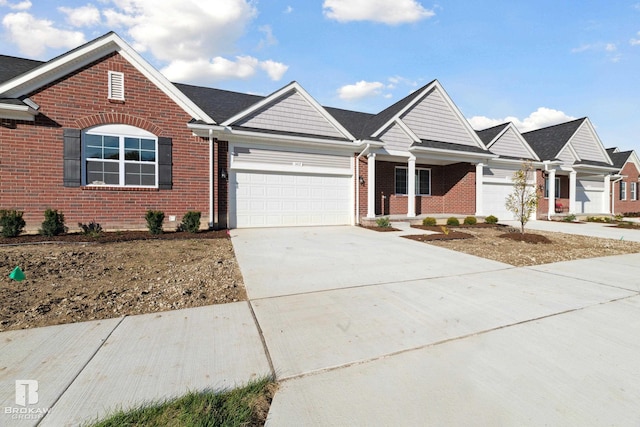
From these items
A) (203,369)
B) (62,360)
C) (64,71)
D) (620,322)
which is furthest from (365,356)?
(64,71)

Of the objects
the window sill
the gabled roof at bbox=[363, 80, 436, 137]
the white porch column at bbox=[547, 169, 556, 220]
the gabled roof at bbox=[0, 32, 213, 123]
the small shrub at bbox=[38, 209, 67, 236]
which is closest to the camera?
the small shrub at bbox=[38, 209, 67, 236]

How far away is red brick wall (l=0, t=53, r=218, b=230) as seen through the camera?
8.62 m

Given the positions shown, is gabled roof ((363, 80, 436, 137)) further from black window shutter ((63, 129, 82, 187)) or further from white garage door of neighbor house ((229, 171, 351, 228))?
black window shutter ((63, 129, 82, 187))

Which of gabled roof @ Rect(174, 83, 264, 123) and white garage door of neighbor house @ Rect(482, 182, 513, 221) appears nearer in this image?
gabled roof @ Rect(174, 83, 264, 123)

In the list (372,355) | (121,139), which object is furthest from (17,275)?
(121,139)

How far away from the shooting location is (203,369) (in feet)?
8.07

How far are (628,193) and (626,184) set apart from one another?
798 millimetres

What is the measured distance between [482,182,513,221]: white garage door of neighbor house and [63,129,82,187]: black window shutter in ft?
59.0

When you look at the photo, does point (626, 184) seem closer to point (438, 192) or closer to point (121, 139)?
point (438, 192)

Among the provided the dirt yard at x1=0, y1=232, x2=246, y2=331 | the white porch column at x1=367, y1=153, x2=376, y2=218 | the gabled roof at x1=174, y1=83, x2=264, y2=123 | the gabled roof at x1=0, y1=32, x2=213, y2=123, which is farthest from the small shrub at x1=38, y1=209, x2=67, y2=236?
the white porch column at x1=367, y1=153, x2=376, y2=218

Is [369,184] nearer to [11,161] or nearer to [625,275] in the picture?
[625,275]

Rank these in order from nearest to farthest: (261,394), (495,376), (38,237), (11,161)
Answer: (261,394), (495,376), (38,237), (11,161)

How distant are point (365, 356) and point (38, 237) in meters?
9.49

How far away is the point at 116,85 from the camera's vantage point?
9516 millimetres
